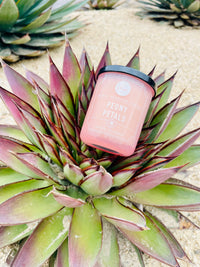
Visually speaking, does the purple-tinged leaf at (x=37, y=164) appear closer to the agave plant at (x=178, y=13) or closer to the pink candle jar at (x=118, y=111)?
the pink candle jar at (x=118, y=111)

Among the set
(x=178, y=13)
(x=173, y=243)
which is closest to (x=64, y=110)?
(x=173, y=243)

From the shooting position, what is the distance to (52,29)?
7.65ft

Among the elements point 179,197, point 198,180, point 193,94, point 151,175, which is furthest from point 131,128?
point 193,94

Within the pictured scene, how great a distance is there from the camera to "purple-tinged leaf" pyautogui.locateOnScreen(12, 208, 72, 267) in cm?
90

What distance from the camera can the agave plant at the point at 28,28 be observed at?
6.79ft

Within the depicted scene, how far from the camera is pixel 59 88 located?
3.75 feet

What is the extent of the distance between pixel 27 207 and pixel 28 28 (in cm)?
168

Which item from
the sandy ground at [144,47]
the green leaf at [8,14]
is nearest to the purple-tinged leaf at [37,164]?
the sandy ground at [144,47]

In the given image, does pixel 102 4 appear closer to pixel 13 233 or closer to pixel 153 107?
pixel 153 107

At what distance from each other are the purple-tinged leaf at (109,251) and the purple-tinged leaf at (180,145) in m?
0.35

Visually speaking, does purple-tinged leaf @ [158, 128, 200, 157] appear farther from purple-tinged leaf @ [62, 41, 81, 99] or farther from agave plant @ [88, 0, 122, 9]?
agave plant @ [88, 0, 122, 9]

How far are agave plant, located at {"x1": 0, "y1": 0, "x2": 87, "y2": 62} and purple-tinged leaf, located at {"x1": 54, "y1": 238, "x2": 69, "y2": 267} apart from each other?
5.21 ft

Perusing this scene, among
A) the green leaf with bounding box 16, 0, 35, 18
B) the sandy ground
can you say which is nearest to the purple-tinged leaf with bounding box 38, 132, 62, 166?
the sandy ground

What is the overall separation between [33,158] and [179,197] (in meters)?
0.53
